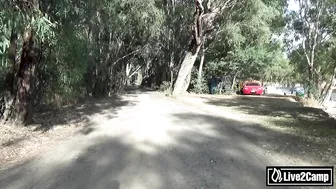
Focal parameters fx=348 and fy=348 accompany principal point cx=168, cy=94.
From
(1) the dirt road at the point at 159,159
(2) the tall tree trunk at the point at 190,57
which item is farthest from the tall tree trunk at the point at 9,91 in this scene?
(2) the tall tree trunk at the point at 190,57

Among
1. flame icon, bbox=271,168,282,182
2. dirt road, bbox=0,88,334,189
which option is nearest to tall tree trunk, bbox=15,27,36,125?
dirt road, bbox=0,88,334,189

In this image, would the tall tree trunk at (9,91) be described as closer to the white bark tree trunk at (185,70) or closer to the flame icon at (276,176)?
the flame icon at (276,176)

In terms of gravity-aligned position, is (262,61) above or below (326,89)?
above

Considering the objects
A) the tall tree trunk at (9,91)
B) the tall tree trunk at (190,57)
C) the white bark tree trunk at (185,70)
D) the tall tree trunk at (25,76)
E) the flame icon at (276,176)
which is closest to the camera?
the flame icon at (276,176)

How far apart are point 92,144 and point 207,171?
3.15 meters

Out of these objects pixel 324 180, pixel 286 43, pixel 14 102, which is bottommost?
pixel 324 180

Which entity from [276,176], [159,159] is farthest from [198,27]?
[276,176]

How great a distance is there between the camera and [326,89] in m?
27.3

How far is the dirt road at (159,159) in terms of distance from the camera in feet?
18.3

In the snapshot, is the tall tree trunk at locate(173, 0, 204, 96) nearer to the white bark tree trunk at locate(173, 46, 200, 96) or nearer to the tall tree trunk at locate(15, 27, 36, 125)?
the white bark tree trunk at locate(173, 46, 200, 96)

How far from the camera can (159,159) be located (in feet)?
21.6

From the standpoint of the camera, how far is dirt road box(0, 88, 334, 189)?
18.3 feet

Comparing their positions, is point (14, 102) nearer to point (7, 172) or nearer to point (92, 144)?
point (92, 144)

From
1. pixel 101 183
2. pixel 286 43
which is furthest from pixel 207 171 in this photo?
pixel 286 43
